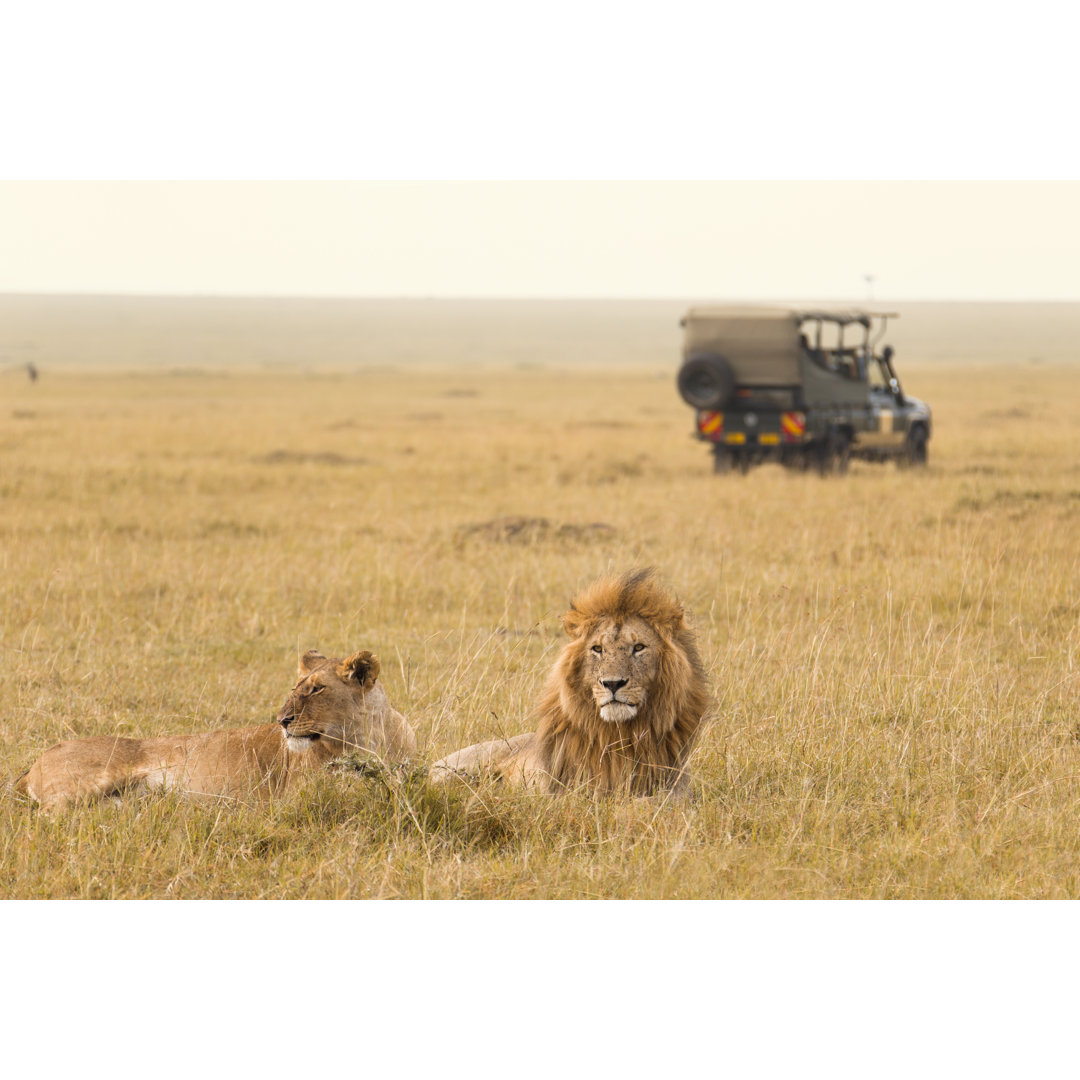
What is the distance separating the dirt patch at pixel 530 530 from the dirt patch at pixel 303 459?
26.5 ft

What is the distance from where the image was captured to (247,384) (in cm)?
5931

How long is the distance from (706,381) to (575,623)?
15.2 metres

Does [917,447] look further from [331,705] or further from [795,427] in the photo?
[331,705]

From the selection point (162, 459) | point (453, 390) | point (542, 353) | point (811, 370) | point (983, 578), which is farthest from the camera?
point (542, 353)

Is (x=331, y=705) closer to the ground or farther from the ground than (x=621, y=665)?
closer to the ground

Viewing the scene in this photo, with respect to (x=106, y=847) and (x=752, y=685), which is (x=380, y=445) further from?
(x=106, y=847)

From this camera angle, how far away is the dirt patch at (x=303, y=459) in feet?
73.5

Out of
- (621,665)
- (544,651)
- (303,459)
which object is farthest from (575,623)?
(303,459)

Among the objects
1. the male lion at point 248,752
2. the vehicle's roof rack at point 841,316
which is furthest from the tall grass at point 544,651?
the vehicle's roof rack at point 841,316

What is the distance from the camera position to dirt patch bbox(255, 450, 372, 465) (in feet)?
73.5

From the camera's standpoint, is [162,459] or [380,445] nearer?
[162,459]

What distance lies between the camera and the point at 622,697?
16.4 ft

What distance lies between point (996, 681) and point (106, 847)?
4930 mm

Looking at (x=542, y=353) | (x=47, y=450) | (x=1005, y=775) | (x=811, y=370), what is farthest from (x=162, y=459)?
(x=542, y=353)
